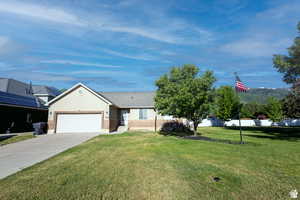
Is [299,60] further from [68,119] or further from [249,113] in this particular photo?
[249,113]

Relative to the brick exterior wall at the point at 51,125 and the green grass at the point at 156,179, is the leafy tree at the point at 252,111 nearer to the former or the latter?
the green grass at the point at 156,179

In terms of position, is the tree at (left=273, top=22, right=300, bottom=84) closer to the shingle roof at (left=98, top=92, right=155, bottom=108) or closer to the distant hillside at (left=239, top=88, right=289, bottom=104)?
the distant hillside at (left=239, top=88, right=289, bottom=104)

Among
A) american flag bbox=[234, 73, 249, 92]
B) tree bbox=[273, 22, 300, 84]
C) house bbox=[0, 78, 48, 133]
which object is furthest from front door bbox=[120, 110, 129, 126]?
tree bbox=[273, 22, 300, 84]

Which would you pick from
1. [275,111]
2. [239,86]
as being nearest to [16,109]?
[239,86]

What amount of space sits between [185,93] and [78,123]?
12.7 metres

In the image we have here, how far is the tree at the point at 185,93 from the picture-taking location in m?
14.4

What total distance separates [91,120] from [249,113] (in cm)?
4362

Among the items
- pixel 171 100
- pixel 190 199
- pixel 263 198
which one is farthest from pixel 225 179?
pixel 171 100

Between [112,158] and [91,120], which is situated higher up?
[91,120]

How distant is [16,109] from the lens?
19.5 meters

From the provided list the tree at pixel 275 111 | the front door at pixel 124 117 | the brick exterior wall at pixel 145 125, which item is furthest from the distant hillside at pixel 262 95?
the front door at pixel 124 117

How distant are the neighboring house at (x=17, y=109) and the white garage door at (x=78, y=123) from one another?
492 centimetres

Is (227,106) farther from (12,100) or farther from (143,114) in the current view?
(12,100)

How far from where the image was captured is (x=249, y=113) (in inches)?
1800
